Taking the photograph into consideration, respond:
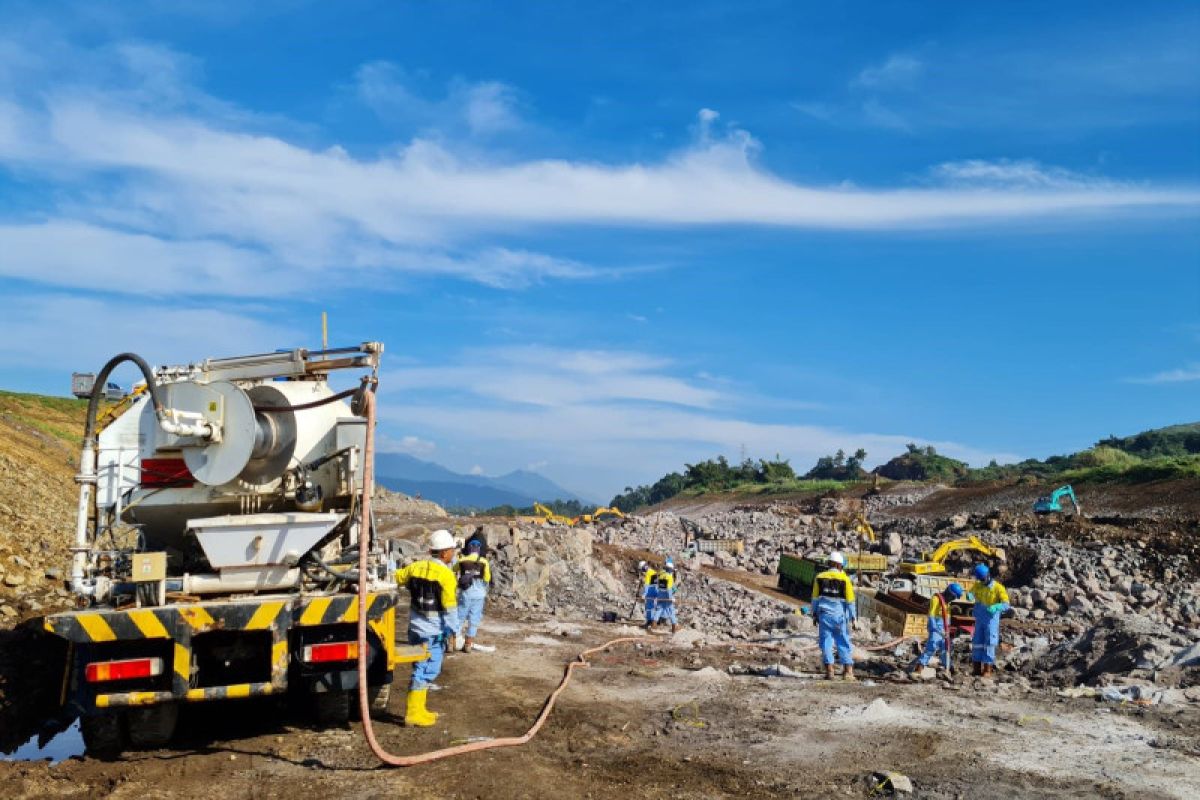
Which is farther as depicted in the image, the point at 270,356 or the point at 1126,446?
the point at 1126,446

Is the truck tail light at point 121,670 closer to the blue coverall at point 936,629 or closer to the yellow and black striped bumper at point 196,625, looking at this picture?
the yellow and black striped bumper at point 196,625

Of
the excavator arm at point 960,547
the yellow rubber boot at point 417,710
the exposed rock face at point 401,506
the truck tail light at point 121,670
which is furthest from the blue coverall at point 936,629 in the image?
the exposed rock face at point 401,506

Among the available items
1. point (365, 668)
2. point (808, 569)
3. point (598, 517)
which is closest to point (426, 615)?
point (365, 668)

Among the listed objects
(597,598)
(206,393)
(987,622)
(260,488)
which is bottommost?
(597,598)

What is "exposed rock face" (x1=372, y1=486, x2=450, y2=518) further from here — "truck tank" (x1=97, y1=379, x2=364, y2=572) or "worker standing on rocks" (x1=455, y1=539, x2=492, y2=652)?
"truck tank" (x1=97, y1=379, x2=364, y2=572)

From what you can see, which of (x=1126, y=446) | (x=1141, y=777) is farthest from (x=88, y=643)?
(x=1126, y=446)

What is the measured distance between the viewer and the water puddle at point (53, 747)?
7969 mm

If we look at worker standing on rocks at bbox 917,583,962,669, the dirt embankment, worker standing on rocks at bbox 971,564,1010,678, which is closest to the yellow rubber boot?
the dirt embankment

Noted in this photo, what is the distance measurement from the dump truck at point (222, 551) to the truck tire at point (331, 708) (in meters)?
0.01

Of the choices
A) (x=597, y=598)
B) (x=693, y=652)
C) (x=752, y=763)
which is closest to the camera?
(x=752, y=763)

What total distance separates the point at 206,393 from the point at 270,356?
0.58m

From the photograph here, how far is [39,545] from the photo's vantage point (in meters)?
15.3

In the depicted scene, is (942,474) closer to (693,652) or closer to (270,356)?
(693,652)

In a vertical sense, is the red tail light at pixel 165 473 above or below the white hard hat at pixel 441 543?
above
